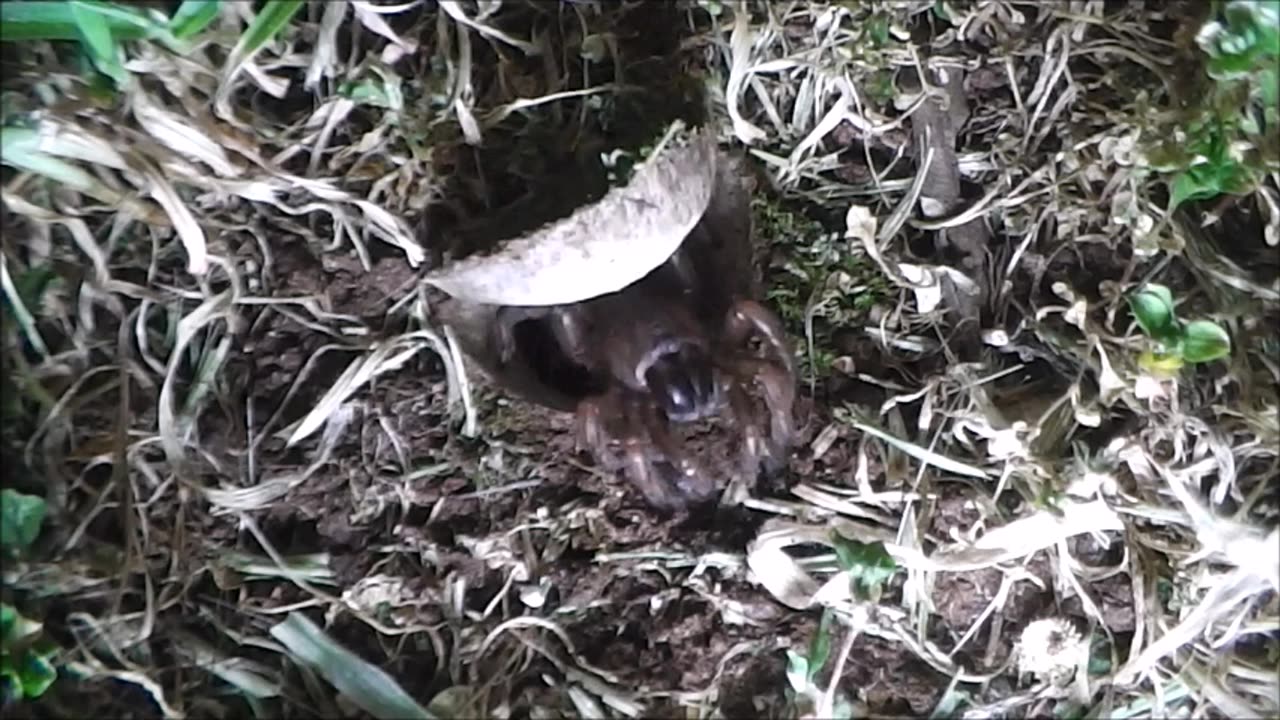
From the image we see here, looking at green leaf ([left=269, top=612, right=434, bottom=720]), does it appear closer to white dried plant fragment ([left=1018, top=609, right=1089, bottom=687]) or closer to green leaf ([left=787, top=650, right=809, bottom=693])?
green leaf ([left=787, top=650, right=809, bottom=693])

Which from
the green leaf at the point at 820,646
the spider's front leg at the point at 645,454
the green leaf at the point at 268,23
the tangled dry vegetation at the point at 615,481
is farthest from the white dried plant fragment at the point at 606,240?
the green leaf at the point at 820,646

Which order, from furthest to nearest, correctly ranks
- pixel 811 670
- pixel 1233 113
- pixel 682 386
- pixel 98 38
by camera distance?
pixel 682 386
pixel 811 670
pixel 1233 113
pixel 98 38

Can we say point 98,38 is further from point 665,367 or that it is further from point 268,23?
A: point 665,367

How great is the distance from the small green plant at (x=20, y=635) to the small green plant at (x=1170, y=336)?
1042mm

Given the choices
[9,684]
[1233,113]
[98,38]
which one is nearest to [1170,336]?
[1233,113]

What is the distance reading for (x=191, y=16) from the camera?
3.74 feet

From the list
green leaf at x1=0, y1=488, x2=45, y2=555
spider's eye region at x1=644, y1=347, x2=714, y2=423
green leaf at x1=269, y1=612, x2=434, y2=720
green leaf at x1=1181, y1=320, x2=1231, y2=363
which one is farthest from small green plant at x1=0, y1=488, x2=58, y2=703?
green leaf at x1=1181, y1=320, x2=1231, y2=363

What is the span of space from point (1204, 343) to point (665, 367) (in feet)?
1.83

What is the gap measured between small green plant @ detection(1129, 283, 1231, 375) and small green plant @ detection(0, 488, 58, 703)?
1042mm

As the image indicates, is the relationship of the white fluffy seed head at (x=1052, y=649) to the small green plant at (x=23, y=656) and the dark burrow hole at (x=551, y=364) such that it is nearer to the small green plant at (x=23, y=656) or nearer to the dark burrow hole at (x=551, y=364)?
the dark burrow hole at (x=551, y=364)

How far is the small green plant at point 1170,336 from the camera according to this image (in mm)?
1264

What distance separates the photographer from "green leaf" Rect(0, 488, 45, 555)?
1.18 m

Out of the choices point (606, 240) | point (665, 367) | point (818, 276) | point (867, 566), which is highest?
point (606, 240)

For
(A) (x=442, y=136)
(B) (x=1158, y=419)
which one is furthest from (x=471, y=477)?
(B) (x=1158, y=419)
